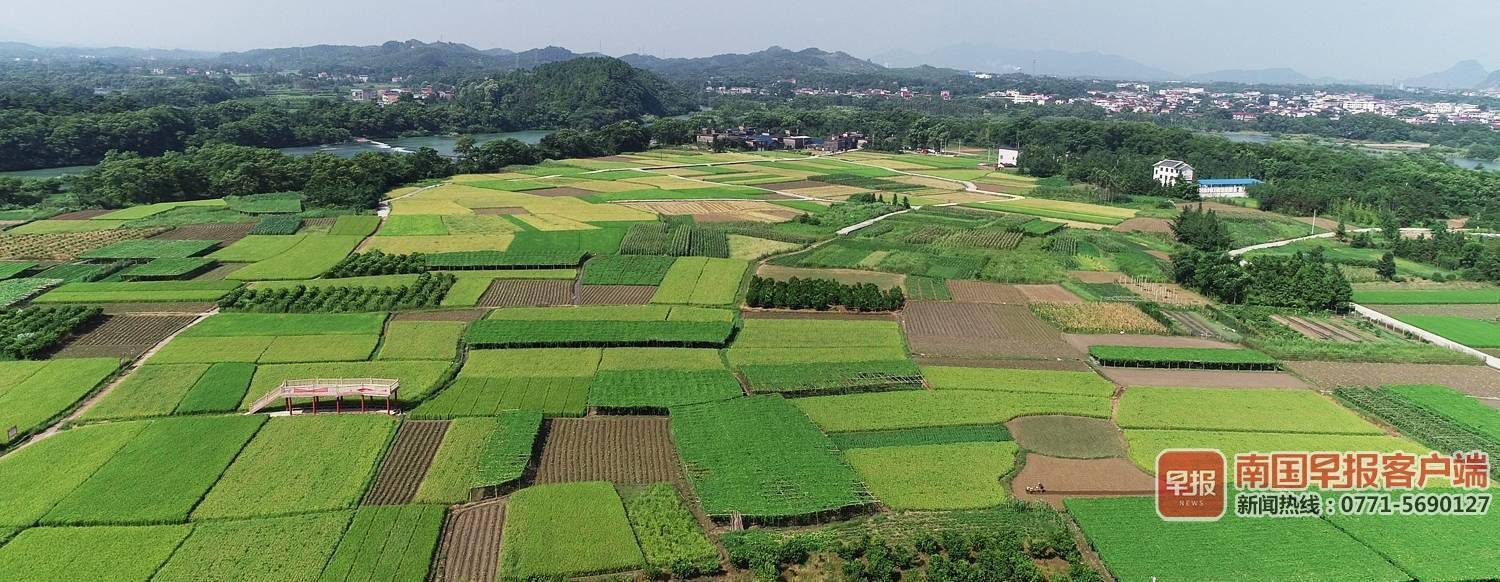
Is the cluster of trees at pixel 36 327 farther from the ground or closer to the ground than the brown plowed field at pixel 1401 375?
closer to the ground

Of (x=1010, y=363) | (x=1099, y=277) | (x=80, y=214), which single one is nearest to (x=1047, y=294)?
(x=1099, y=277)

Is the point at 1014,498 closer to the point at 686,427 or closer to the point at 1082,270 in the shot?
the point at 686,427

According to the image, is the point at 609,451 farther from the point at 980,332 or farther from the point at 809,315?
the point at 980,332

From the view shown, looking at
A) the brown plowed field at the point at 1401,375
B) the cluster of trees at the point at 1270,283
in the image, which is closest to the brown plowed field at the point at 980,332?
the brown plowed field at the point at 1401,375

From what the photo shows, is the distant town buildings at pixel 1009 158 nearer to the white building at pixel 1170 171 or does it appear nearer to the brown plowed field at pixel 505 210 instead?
the white building at pixel 1170 171

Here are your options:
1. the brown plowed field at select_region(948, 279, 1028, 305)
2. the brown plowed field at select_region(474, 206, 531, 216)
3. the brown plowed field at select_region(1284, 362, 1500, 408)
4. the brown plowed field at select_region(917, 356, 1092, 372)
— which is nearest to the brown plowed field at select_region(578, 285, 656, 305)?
the brown plowed field at select_region(917, 356, 1092, 372)

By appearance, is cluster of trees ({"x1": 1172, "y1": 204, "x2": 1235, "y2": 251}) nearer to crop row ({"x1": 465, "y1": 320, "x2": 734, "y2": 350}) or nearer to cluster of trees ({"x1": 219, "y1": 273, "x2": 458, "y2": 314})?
crop row ({"x1": 465, "y1": 320, "x2": 734, "y2": 350})
